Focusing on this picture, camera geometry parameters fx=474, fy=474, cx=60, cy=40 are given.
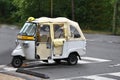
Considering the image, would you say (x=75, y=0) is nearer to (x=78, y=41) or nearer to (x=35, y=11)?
(x=35, y=11)

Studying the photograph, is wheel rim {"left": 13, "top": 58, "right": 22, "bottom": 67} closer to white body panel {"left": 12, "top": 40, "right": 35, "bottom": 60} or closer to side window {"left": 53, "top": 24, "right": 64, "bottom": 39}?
white body panel {"left": 12, "top": 40, "right": 35, "bottom": 60}

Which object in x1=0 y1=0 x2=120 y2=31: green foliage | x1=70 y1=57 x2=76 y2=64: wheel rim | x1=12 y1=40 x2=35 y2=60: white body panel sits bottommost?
x1=70 y1=57 x2=76 y2=64: wheel rim

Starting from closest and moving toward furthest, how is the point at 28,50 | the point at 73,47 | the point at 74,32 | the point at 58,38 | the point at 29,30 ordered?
the point at 28,50 < the point at 29,30 < the point at 58,38 < the point at 73,47 < the point at 74,32

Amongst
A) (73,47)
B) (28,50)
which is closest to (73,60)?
(73,47)

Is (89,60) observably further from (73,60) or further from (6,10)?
(6,10)

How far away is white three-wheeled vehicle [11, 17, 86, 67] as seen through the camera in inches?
683

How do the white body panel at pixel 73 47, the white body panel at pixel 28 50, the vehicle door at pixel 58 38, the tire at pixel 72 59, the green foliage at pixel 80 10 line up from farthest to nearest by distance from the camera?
the green foliage at pixel 80 10 < the tire at pixel 72 59 < the white body panel at pixel 73 47 < the vehicle door at pixel 58 38 < the white body panel at pixel 28 50

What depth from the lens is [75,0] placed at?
4797 centimetres

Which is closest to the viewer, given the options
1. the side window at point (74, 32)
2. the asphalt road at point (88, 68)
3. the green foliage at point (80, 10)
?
the asphalt road at point (88, 68)

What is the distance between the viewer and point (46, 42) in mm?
17500

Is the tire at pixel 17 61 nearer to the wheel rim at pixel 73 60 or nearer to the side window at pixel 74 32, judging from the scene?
the wheel rim at pixel 73 60

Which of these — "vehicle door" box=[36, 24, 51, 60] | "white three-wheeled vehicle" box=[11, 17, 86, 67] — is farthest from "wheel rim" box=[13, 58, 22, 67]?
"vehicle door" box=[36, 24, 51, 60]

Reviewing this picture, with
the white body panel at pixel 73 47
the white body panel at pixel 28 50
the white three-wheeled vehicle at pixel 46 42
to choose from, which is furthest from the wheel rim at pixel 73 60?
the white body panel at pixel 28 50

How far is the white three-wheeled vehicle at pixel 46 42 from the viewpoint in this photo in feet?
56.9
